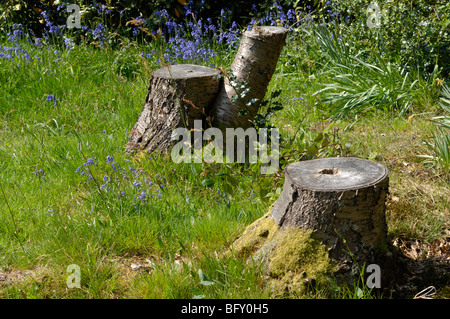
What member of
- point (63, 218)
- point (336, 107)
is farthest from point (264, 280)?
point (336, 107)

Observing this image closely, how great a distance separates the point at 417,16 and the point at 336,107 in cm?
139

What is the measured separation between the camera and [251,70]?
3846 millimetres

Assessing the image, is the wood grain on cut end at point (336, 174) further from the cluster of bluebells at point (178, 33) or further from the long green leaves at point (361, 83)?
the cluster of bluebells at point (178, 33)

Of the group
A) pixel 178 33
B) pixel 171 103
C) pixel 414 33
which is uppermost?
pixel 414 33

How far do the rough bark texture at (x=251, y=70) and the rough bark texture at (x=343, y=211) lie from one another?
1.25 meters

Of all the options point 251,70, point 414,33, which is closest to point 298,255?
point 251,70

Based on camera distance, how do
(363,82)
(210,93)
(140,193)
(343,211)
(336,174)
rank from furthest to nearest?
(363,82) < (210,93) < (140,193) < (336,174) < (343,211)

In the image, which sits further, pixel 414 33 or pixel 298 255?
pixel 414 33

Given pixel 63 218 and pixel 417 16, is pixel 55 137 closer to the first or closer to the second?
pixel 63 218

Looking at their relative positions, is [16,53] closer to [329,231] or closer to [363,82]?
[363,82]

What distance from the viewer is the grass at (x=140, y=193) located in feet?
8.51

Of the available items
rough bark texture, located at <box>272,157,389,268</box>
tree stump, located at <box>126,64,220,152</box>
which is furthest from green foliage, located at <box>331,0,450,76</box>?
rough bark texture, located at <box>272,157,389,268</box>

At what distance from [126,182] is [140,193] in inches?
10.4

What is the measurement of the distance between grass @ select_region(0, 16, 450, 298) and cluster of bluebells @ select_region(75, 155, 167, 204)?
12 mm
